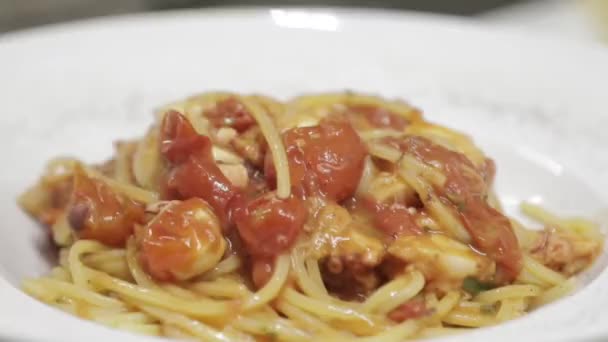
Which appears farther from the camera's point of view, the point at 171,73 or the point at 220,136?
the point at 171,73

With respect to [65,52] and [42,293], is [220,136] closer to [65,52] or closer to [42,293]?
[42,293]

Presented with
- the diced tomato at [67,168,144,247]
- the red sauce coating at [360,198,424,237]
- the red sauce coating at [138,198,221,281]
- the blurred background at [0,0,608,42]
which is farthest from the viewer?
the blurred background at [0,0,608,42]

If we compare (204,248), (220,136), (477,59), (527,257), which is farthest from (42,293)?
(477,59)

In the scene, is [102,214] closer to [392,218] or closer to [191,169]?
[191,169]

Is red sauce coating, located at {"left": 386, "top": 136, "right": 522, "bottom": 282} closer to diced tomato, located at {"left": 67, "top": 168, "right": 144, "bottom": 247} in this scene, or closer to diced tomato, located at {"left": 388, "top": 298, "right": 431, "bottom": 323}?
diced tomato, located at {"left": 388, "top": 298, "right": 431, "bottom": 323}

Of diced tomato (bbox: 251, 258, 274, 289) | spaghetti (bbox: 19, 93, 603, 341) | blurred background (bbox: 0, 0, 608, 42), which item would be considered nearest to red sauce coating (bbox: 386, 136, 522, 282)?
spaghetti (bbox: 19, 93, 603, 341)

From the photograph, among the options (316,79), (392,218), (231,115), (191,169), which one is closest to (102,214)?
(191,169)
